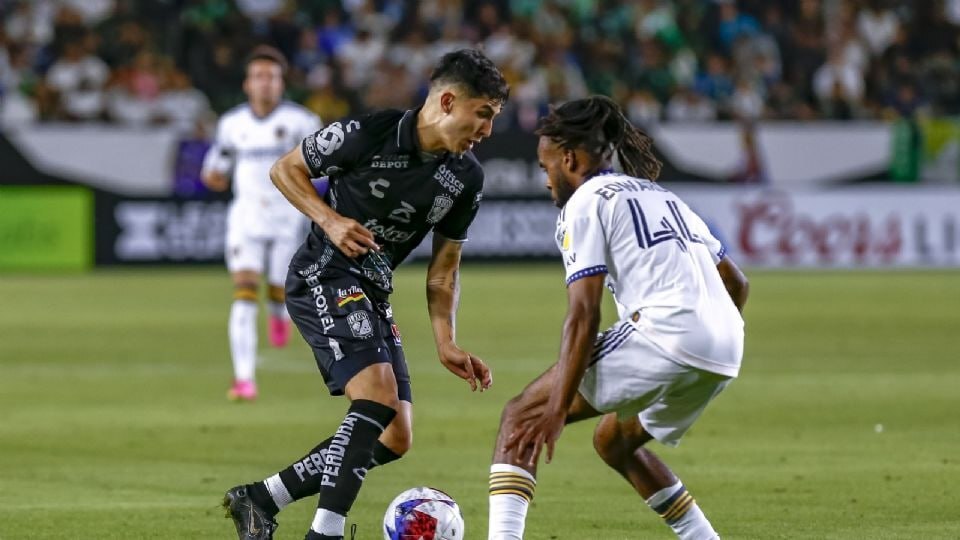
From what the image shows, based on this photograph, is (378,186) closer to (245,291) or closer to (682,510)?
(682,510)

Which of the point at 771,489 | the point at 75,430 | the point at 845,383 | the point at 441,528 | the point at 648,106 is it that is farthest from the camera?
the point at 648,106

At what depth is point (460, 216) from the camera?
7.12m

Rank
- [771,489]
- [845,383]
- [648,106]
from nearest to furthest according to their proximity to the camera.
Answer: [771,489] → [845,383] → [648,106]

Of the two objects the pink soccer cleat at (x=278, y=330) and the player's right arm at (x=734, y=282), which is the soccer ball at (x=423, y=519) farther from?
the pink soccer cleat at (x=278, y=330)

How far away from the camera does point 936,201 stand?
2603 centimetres

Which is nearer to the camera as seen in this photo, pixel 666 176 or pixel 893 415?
pixel 893 415

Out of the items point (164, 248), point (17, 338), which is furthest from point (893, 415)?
point (164, 248)

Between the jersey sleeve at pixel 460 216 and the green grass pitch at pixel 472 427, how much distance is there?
1.40 meters

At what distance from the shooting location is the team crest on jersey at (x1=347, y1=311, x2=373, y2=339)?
22.2 feet

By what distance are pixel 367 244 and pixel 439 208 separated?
0.54 meters

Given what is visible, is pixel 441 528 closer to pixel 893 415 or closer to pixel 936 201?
pixel 893 415

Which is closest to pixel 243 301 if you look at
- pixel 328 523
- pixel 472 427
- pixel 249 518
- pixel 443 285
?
pixel 472 427

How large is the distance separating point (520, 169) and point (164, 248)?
5.62 meters

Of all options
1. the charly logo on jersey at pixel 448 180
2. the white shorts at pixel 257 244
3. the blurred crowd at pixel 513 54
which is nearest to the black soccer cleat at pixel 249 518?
the charly logo on jersey at pixel 448 180
